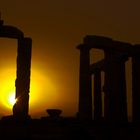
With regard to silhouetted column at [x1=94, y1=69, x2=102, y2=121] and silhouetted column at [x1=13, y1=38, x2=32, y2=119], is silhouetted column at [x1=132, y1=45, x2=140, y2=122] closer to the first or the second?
silhouetted column at [x1=94, y1=69, x2=102, y2=121]

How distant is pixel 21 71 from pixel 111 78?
1081 cm

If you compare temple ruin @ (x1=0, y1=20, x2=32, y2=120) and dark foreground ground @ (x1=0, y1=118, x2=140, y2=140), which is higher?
temple ruin @ (x1=0, y1=20, x2=32, y2=120)

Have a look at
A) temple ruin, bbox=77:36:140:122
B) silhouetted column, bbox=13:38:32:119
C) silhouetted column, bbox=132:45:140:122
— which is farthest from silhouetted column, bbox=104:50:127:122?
silhouetted column, bbox=13:38:32:119

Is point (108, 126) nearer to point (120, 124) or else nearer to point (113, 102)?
point (120, 124)

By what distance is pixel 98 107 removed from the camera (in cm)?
5344

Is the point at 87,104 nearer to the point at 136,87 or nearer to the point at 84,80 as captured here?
the point at 84,80

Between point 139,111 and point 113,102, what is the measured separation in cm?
333

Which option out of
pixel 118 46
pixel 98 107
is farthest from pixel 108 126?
pixel 98 107

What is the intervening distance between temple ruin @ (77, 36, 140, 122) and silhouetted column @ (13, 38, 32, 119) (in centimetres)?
578

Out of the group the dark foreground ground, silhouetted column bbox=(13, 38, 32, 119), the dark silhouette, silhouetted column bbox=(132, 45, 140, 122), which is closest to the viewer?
the dark foreground ground

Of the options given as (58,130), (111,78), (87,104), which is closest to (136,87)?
(111,78)

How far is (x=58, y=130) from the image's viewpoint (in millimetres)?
32469

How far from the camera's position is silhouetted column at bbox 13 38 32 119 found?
37.3 metres

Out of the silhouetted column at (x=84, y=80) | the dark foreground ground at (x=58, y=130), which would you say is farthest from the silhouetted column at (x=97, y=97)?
the dark foreground ground at (x=58, y=130)
